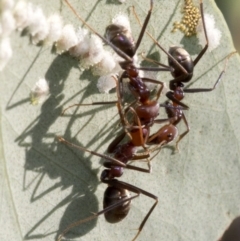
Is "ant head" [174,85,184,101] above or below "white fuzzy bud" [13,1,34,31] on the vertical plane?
below

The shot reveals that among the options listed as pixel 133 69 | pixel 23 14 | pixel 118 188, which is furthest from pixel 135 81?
pixel 23 14

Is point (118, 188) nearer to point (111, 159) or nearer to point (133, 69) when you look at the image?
point (111, 159)

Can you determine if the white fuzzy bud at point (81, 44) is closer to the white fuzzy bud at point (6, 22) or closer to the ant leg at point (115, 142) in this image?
the white fuzzy bud at point (6, 22)

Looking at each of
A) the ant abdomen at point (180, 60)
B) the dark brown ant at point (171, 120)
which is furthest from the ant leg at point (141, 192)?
the ant abdomen at point (180, 60)

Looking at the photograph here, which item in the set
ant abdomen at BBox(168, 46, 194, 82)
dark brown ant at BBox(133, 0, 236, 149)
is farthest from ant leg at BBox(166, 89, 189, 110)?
ant abdomen at BBox(168, 46, 194, 82)

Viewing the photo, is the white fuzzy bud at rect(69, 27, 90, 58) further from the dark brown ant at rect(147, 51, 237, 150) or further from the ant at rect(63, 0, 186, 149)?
the dark brown ant at rect(147, 51, 237, 150)

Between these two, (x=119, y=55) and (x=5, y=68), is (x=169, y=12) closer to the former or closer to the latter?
(x=119, y=55)

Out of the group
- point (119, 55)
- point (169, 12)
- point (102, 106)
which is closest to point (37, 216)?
point (102, 106)

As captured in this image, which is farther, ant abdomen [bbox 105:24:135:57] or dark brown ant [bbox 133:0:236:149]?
dark brown ant [bbox 133:0:236:149]
